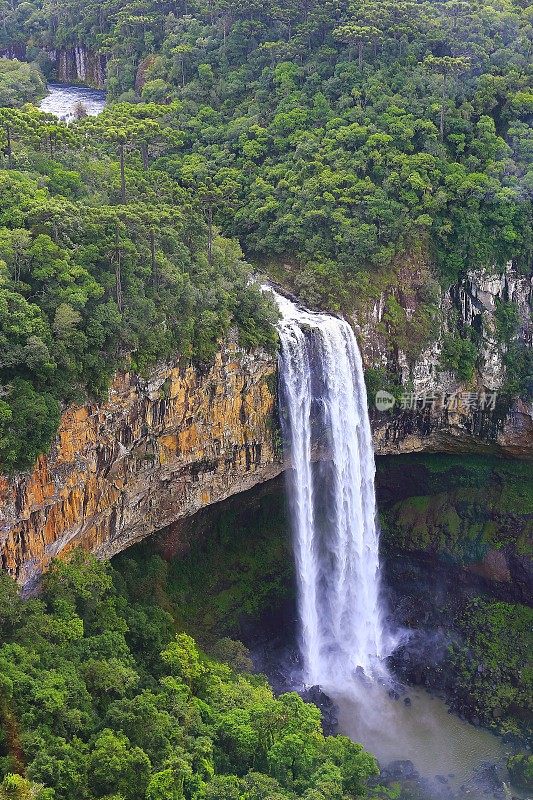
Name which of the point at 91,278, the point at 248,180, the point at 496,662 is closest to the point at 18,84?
the point at 248,180

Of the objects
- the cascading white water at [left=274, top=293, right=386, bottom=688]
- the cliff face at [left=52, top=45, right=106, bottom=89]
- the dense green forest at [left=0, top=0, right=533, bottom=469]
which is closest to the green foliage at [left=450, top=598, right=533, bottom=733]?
the cascading white water at [left=274, top=293, right=386, bottom=688]

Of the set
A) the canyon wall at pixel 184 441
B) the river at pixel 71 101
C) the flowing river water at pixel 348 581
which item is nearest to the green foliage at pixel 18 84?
the river at pixel 71 101

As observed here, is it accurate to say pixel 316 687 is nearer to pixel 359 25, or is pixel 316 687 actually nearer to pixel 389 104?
pixel 389 104

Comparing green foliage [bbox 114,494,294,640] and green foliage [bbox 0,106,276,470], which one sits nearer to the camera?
green foliage [bbox 0,106,276,470]

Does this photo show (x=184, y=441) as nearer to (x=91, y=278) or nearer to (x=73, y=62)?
(x=91, y=278)

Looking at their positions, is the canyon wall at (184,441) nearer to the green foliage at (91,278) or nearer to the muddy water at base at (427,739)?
the green foliage at (91,278)

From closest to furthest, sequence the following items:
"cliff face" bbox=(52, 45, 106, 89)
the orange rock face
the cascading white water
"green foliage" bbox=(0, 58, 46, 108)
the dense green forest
→ the orange rock face < the dense green forest < the cascading white water < "green foliage" bbox=(0, 58, 46, 108) < "cliff face" bbox=(52, 45, 106, 89)

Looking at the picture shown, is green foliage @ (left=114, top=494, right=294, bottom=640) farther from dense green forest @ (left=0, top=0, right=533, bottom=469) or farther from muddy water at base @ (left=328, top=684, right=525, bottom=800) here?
dense green forest @ (left=0, top=0, right=533, bottom=469)
